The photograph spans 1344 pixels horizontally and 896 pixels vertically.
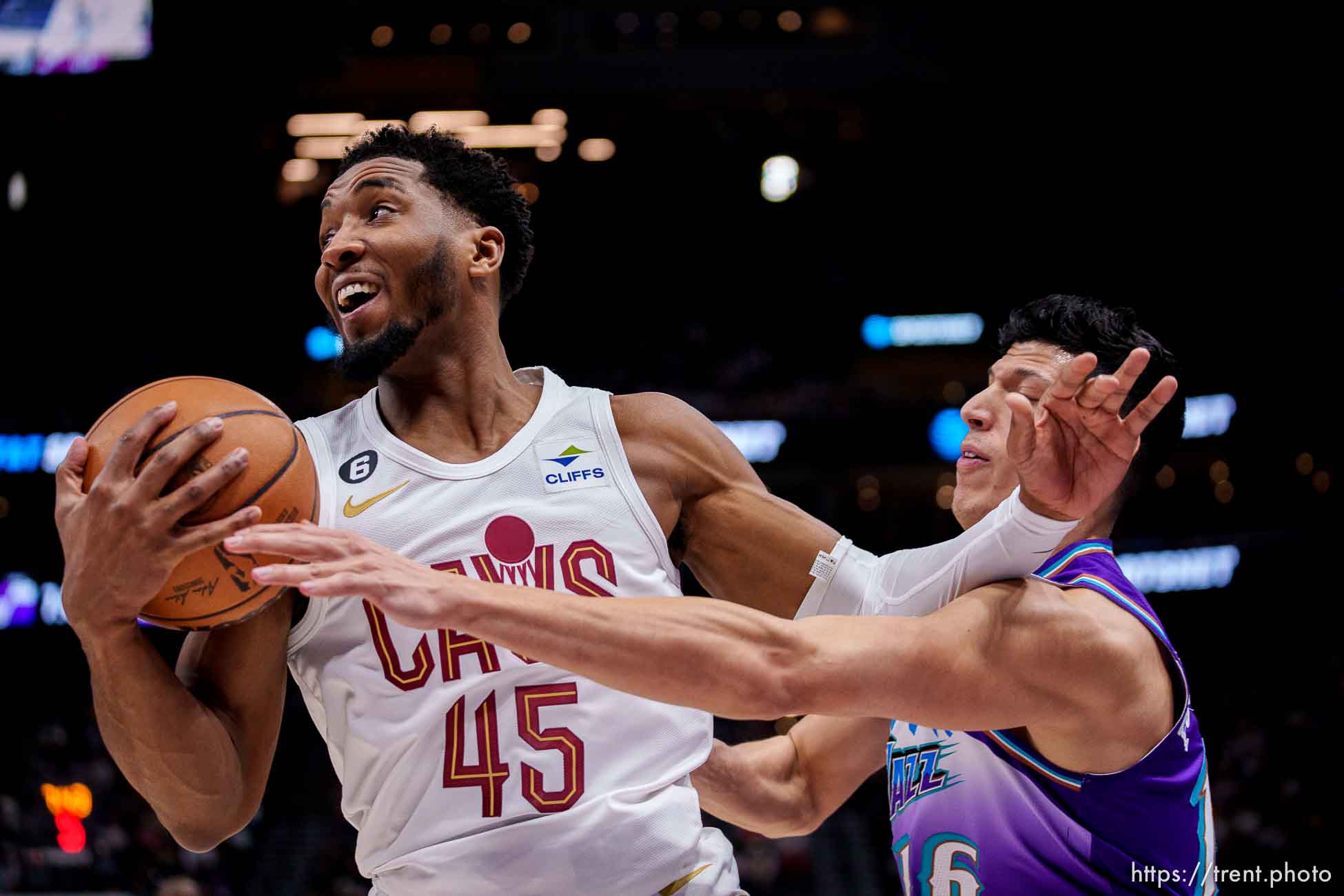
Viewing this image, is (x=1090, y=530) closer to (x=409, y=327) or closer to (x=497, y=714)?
(x=497, y=714)

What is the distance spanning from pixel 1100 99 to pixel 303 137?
1266 centimetres

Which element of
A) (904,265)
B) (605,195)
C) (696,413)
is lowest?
(696,413)

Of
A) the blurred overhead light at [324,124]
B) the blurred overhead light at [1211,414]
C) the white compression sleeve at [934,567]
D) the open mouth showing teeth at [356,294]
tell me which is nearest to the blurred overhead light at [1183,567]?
the blurred overhead light at [1211,414]

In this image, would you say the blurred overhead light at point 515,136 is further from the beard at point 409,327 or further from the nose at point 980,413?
the nose at point 980,413

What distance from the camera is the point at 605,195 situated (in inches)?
822

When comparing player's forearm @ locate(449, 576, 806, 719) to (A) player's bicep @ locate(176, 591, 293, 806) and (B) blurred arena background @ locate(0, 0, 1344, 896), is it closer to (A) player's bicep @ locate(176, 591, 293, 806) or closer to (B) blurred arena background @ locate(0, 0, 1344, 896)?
(A) player's bicep @ locate(176, 591, 293, 806)

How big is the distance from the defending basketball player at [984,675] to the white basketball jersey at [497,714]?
453 mm

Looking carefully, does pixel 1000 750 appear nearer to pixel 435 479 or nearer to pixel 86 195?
pixel 435 479

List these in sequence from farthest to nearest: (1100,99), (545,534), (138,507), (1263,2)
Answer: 1. (1100,99)
2. (1263,2)
3. (545,534)
4. (138,507)

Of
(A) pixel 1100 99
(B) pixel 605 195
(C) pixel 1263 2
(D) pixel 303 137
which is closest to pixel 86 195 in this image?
(D) pixel 303 137

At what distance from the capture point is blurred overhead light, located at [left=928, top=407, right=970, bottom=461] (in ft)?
60.6

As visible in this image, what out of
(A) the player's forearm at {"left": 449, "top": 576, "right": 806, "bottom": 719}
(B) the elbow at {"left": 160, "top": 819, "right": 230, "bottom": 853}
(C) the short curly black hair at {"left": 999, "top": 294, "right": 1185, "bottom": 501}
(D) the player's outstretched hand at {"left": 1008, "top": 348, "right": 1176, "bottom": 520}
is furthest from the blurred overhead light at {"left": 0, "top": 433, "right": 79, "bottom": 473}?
(D) the player's outstretched hand at {"left": 1008, "top": 348, "right": 1176, "bottom": 520}

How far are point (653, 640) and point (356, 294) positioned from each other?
1268 mm

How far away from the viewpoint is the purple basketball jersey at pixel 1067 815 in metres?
2.83
